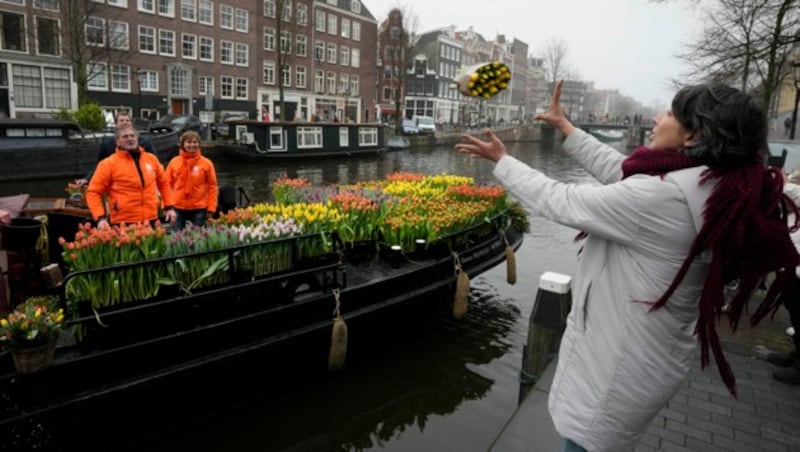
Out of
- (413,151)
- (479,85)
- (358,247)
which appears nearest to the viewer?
(479,85)

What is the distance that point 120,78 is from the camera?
31.5 meters

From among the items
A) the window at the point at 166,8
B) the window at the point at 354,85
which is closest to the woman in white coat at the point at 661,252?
the window at the point at 166,8

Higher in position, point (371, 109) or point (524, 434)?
point (371, 109)

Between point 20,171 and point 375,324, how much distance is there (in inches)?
630

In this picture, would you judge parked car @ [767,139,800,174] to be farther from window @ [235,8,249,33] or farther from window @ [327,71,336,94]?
window @ [327,71,336,94]

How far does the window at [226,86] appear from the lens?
37375 millimetres

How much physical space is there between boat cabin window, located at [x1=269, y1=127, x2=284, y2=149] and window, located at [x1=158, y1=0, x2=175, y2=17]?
1595cm

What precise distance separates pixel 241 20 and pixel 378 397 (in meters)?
38.2

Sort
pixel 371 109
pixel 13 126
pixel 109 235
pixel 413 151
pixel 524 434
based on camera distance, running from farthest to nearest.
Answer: pixel 371 109 → pixel 413 151 → pixel 13 126 → pixel 109 235 → pixel 524 434

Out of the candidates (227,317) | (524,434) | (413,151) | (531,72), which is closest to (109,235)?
(227,317)

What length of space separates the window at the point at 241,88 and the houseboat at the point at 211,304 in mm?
35352

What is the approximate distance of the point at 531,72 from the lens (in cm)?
9206

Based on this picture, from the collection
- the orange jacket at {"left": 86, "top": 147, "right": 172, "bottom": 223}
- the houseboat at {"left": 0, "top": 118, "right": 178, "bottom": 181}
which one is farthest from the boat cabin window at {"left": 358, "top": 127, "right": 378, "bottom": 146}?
the orange jacket at {"left": 86, "top": 147, "right": 172, "bottom": 223}

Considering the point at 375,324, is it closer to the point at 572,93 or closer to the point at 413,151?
the point at 413,151
